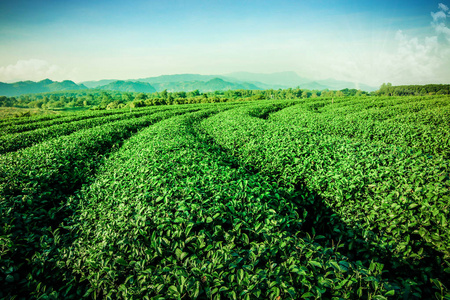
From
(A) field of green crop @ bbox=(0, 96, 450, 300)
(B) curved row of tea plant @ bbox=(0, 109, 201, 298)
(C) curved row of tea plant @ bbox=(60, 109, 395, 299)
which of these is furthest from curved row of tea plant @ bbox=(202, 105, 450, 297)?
(B) curved row of tea plant @ bbox=(0, 109, 201, 298)

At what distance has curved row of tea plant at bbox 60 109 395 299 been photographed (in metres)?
2.08

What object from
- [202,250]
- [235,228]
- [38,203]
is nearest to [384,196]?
[235,228]

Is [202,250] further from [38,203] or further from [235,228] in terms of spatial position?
[38,203]

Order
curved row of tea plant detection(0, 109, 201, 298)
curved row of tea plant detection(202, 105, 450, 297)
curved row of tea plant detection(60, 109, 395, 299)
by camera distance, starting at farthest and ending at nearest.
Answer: curved row of tea plant detection(202, 105, 450, 297)
curved row of tea plant detection(0, 109, 201, 298)
curved row of tea plant detection(60, 109, 395, 299)

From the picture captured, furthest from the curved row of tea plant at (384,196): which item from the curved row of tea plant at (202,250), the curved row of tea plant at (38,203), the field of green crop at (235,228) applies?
the curved row of tea plant at (38,203)

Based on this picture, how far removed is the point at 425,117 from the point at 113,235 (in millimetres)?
20517

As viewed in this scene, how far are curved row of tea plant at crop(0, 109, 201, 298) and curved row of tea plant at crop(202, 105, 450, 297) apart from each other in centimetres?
492

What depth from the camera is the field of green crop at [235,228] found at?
7.13 ft

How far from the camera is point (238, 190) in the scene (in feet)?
12.6

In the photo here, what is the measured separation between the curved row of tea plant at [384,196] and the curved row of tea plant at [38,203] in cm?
492

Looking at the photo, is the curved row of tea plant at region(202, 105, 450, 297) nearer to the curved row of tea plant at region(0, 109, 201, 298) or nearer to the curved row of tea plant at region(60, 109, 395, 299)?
the curved row of tea plant at region(60, 109, 395, 299)

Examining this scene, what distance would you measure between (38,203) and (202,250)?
18.6ft

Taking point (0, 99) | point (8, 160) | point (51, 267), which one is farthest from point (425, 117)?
point (0, 99)

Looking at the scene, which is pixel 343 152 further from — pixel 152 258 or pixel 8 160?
pixel 8 160
